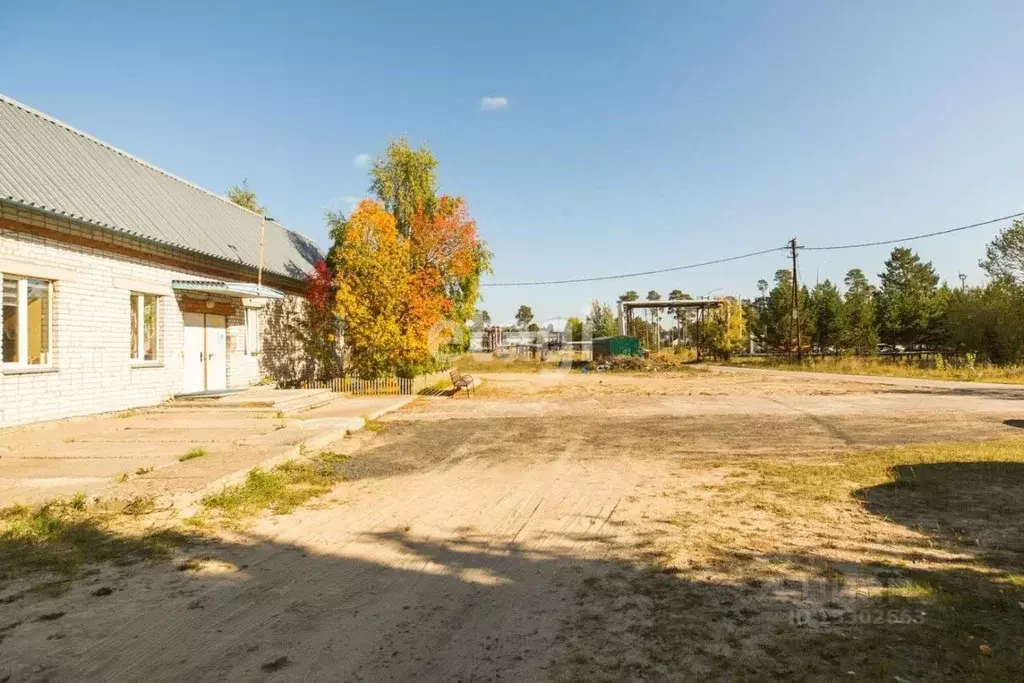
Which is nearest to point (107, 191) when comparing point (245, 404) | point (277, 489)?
point (245, 404)

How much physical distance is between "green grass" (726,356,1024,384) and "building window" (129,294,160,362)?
29118 millimetres

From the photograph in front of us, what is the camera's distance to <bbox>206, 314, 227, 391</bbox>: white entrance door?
16.4 meters

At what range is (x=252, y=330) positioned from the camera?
18.3 meters

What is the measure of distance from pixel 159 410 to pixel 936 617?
1494 cm

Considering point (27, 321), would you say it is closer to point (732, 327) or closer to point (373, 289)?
point (373, 289)

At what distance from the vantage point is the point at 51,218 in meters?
11.2

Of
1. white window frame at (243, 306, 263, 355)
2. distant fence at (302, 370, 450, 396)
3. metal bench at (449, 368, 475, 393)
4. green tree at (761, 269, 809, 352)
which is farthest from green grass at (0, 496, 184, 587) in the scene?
green tree at (761, 269, 809, 352)

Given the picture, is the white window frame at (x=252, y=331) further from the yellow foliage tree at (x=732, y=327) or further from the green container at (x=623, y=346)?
the yellow foliage tree at (x=732, y=327)

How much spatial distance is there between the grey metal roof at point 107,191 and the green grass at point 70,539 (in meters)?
6.98

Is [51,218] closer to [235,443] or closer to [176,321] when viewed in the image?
[176,321]

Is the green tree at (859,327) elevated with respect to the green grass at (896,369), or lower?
elevated

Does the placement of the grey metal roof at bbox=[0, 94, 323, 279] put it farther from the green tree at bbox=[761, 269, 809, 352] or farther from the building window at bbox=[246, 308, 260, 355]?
the green tree at bbox=[761, 269, 809, 352]

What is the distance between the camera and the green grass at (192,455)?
26.9 ft

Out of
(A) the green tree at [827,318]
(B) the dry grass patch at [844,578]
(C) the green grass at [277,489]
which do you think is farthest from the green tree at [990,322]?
(C) the green grass at [277,489]
